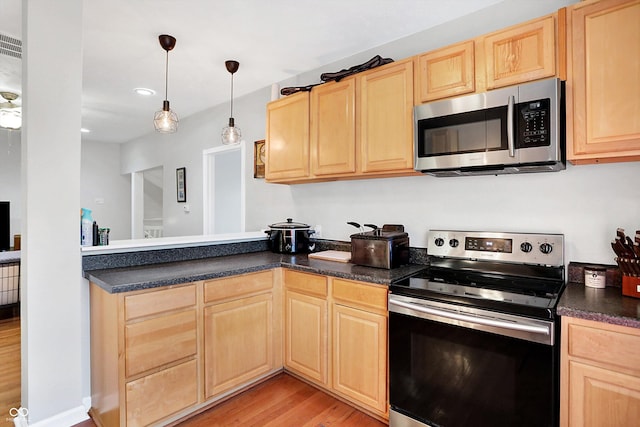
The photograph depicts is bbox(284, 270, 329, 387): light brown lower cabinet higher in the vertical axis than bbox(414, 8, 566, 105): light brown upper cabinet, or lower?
lower

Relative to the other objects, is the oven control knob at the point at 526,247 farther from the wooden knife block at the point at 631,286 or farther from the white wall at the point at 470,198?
the wooden knife block at the point at 631,286

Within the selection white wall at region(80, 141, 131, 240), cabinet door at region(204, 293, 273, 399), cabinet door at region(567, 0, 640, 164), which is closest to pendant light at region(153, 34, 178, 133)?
cabinet door at region(204, 293, 273, 399)

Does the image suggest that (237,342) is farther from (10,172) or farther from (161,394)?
(10,172)

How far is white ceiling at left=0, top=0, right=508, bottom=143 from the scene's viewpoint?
2.06 meters

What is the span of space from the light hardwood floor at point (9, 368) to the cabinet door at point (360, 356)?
189 centimetres

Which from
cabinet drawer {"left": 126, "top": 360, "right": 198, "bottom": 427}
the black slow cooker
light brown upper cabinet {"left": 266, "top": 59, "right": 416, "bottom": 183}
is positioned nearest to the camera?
cabinet drawer {"left": 126, "top": 360, "right": 198, "bottom": 427}

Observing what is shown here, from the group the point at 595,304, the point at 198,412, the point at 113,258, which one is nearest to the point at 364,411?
the point at 198,412

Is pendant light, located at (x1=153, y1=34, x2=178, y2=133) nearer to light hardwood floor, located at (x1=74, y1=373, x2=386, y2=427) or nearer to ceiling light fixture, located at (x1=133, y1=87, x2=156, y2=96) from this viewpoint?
ceiling light fixture, located at (x1=133, y1=87, x2=156, y2=96)

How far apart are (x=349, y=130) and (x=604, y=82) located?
1370mm

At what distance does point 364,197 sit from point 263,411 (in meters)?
1.64

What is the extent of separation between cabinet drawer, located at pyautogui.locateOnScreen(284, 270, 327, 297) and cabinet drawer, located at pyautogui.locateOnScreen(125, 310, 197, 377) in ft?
2.25

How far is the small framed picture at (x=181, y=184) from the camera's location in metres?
4.56

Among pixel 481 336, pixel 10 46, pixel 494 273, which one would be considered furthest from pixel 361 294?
pixel 10 46

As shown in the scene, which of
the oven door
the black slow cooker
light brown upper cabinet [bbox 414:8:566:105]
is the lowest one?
the oven door
